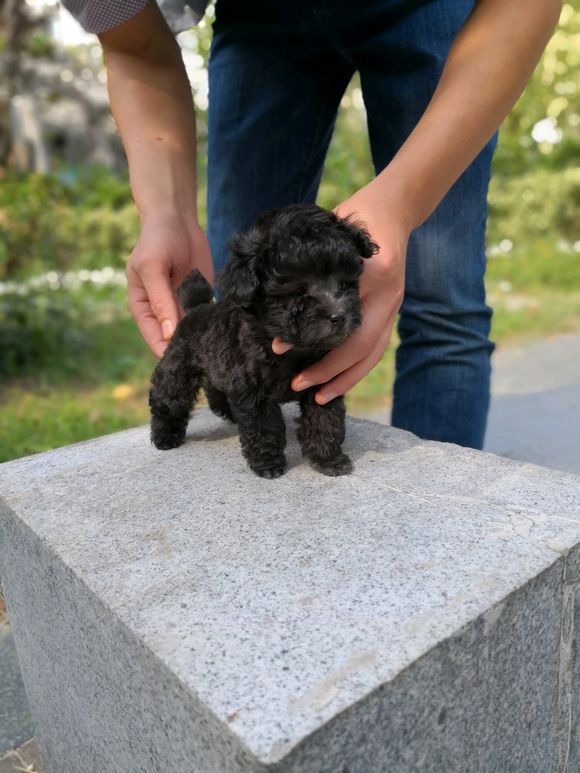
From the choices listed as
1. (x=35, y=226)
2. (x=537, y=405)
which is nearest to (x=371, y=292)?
(x=537, y=405)

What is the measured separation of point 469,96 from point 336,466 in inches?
44.2

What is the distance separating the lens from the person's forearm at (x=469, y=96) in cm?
191

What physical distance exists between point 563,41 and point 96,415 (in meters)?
9.83

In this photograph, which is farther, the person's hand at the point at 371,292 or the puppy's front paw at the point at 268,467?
the puppy's front paw at the point at 268,467

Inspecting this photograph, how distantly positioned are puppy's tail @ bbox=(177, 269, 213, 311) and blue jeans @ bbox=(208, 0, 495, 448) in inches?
20.2

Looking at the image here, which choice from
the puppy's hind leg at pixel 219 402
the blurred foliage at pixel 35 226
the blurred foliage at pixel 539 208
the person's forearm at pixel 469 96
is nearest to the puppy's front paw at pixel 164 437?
the puppy's hind leg at pixel 219 402

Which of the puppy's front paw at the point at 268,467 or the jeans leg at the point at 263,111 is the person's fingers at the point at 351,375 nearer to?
the puppy's front paw at the point at 268,467

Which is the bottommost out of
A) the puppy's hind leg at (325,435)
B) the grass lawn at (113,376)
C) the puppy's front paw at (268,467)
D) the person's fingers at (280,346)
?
the grass lawn at (113,376)

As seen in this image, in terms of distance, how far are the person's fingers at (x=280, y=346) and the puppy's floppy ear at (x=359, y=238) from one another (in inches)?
12.3

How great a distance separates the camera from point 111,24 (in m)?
2.26

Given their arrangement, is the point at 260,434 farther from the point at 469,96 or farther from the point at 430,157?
the point at 469,96

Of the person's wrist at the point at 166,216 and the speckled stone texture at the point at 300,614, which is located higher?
the person's wrist at the point at 166,216

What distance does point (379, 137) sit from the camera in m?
2.64

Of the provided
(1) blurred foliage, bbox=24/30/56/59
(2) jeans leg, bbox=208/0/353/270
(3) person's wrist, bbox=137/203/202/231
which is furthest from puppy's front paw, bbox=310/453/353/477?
(1) blurred foliage, bbox=24/30/56/59
